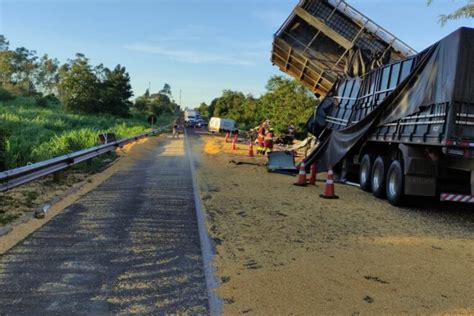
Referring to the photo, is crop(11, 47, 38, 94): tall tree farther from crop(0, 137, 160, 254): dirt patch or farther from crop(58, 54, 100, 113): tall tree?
crop(0, 137, 160, 254): dirt patch

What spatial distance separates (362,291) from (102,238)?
340 cm

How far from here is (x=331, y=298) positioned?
4.67 m

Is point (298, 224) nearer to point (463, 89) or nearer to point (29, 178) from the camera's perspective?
point (463, 89)

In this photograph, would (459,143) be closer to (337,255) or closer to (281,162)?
(337,255)

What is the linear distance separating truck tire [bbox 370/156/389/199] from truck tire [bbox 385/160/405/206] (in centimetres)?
30

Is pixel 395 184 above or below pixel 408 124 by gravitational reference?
below

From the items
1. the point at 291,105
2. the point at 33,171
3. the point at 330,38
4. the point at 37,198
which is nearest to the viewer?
the point at 33,171

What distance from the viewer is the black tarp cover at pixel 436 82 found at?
8.53 m

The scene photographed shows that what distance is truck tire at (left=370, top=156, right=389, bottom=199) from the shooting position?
11258 mm

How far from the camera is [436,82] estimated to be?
30.0 feet

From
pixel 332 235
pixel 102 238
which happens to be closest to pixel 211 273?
pixel 102 238

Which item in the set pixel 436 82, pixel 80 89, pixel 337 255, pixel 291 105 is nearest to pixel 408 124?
pixel 436 82

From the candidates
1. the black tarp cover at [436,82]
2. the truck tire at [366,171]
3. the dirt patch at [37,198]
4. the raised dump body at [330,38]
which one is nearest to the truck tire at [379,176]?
the truck tire at [366,171]

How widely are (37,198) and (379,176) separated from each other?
7.08m
